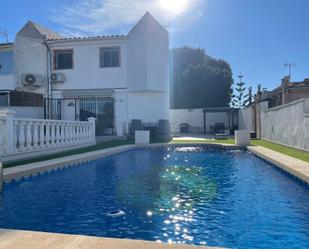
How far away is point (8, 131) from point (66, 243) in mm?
7954

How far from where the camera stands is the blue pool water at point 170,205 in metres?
4.88

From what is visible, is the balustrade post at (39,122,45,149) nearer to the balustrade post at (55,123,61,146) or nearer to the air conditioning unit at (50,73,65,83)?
the balustrade post at (55,123,61,146)

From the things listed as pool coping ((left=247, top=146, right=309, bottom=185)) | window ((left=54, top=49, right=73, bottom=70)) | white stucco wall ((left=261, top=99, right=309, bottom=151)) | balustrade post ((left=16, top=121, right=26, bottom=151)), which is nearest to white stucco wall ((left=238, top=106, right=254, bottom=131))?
white stucco wall ((left=261, top=99, right=309, bottom=151))

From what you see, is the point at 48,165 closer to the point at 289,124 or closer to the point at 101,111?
the point at 289,124

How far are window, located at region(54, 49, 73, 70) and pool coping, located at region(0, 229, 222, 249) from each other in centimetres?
2163

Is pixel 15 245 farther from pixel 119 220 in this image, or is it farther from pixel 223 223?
pixel 223 223

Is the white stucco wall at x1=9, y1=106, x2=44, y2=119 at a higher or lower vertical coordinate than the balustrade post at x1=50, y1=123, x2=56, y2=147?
higher

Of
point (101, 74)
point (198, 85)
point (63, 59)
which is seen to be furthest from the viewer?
point (198, 85)

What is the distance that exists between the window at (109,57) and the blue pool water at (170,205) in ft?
47.5

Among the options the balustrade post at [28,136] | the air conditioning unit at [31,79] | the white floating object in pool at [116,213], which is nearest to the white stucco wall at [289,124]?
the white floating object in pool at [116,213]

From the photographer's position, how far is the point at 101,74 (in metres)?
23.8

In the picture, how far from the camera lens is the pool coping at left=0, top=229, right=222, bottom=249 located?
3.63 meters

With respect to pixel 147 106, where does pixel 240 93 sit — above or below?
above

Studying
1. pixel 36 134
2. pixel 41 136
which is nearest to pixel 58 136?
pixel 41 136
